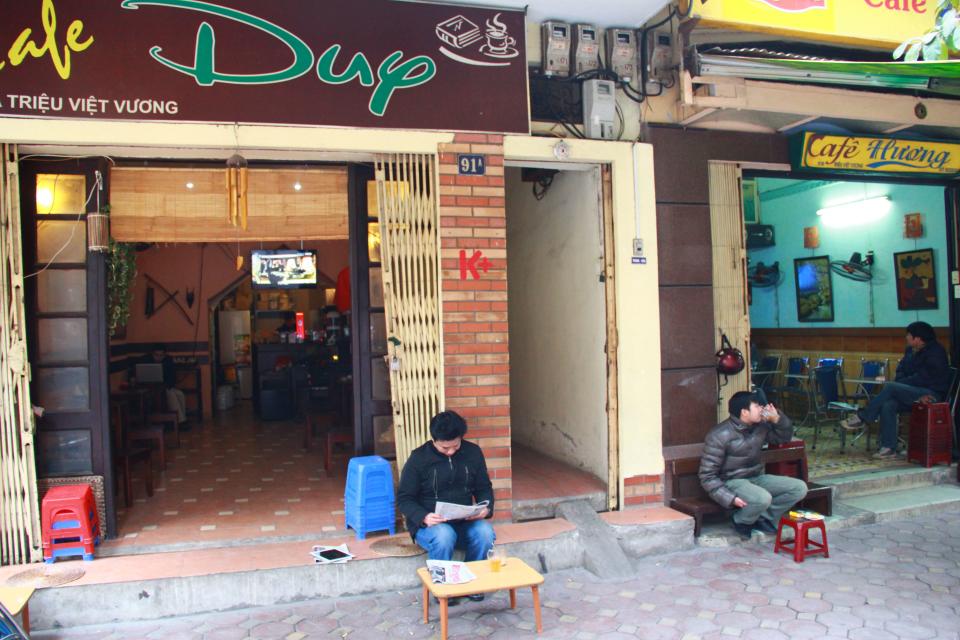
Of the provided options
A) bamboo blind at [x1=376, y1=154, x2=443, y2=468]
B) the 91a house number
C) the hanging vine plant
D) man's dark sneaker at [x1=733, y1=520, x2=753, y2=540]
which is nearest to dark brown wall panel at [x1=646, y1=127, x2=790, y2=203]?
the 91a house number

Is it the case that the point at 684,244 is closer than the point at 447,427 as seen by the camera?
No

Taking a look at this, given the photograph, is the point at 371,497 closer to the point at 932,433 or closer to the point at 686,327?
the point at 686,327

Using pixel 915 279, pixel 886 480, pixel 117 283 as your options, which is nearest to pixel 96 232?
pixel 117 283

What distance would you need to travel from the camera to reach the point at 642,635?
4262 millimetres

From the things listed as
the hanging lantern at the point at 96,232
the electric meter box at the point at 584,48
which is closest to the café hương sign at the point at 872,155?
the electric meter box at the point at 584,48

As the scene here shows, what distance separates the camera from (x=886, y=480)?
7.06m

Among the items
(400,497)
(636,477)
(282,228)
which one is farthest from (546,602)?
(282,228)

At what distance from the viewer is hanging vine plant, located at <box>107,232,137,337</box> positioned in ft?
18.6

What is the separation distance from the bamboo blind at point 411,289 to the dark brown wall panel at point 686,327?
2085mm

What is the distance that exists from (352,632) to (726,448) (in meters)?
3.30

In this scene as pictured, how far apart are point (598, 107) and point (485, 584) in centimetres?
403

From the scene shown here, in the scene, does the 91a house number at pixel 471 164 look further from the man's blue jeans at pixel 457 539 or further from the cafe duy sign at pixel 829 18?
the man's blue jeans at pixel 457 539

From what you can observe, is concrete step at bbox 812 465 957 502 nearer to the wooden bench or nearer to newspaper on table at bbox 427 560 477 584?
the wooden bench

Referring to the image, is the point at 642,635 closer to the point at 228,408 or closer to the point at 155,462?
the point at 155,462
